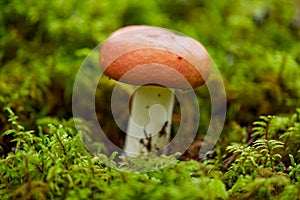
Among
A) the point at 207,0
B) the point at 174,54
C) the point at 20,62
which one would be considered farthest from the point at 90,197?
the point at 207,0

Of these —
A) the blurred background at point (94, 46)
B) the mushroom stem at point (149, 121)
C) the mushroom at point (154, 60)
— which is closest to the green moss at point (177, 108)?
the blurred background at point (94, 46)

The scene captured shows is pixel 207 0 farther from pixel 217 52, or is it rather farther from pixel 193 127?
pixel 193 127

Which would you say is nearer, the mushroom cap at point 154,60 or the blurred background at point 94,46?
the mushroom cap at point 154,60

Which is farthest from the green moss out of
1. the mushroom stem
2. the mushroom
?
the mushroom

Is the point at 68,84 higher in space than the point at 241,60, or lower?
lower

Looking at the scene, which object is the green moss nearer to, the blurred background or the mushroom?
the blurred background

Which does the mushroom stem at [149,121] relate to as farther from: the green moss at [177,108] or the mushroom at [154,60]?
the green moss at [177,108]

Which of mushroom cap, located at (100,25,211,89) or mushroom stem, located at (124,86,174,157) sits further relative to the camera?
mushroom stem, located at (124,86,174,157)
